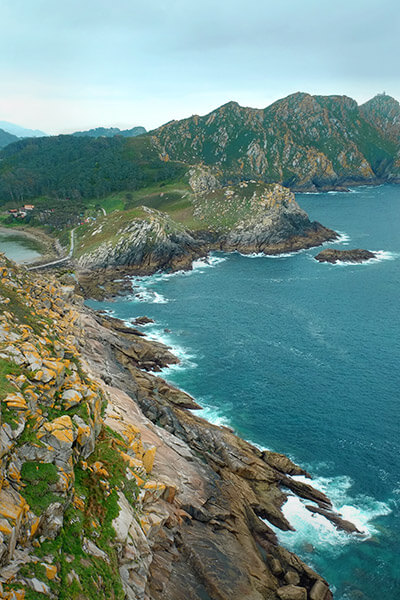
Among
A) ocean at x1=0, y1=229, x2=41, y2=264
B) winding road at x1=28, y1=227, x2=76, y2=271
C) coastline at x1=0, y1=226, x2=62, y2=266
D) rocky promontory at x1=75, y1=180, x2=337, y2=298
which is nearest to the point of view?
winding road at x1=28, y1=227, x2=76, y2=271

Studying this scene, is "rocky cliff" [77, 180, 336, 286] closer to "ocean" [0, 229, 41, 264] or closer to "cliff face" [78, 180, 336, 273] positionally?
"cliff face" [78, 180, 336, 273]

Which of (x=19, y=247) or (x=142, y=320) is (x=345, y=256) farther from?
(x=19, y=247)

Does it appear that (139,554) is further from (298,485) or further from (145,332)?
(145,332)

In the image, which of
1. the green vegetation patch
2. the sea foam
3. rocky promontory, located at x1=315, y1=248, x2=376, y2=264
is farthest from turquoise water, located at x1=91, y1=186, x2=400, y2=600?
the green vegetation patch

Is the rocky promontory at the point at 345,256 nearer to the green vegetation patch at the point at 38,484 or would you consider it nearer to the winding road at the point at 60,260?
the winding road at the point at 60,260

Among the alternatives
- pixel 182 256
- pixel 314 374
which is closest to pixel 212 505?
pixel 314 374

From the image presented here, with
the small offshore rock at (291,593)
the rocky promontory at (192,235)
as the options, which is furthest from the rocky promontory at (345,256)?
the small offshore rock at (291,593)

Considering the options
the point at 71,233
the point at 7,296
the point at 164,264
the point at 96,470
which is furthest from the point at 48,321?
the point at 71,233
